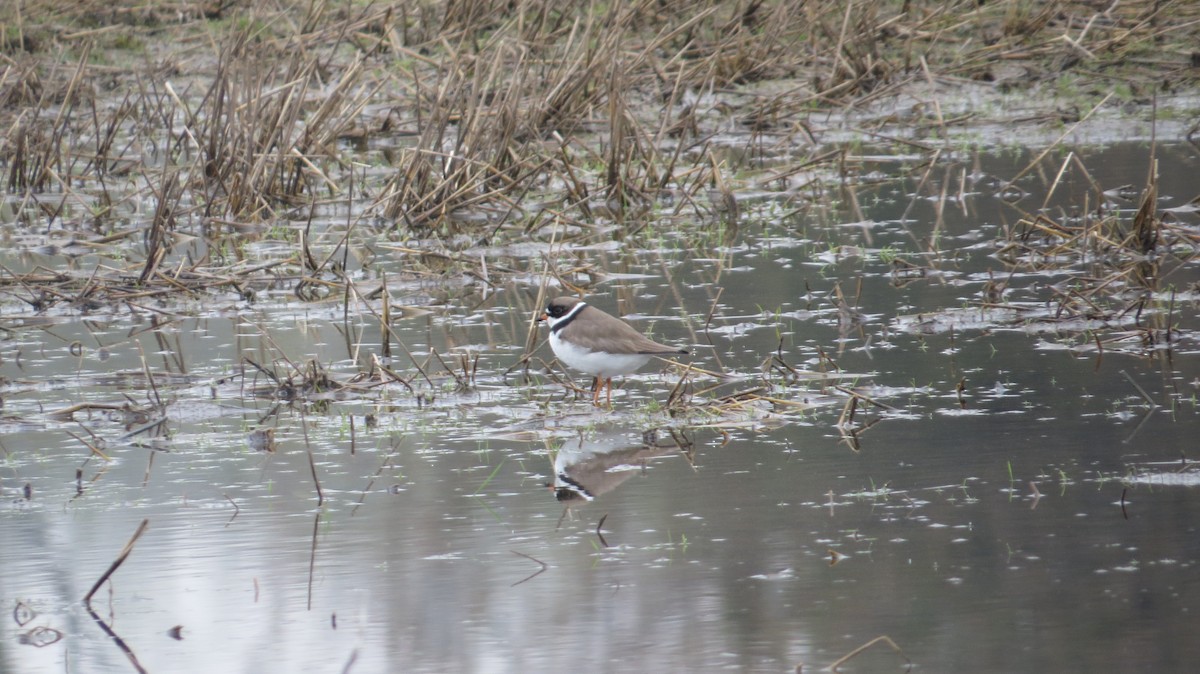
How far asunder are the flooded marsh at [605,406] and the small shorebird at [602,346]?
20 centimetres

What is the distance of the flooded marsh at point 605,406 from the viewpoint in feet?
13.7

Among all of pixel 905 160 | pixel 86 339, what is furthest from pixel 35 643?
pixel 905 160

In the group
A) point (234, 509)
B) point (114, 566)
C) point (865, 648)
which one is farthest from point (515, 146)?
point (865, 648)

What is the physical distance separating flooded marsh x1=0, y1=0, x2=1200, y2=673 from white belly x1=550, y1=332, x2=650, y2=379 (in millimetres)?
182

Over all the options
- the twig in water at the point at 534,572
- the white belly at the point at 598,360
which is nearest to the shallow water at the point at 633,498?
the twig in water at the point at 534,572

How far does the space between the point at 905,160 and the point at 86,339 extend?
721cm

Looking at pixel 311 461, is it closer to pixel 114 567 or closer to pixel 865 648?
pixel 114 567

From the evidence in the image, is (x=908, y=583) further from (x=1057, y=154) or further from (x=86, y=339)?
(x=1057, y=154)

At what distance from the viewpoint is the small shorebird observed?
626cm

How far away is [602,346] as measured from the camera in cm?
624

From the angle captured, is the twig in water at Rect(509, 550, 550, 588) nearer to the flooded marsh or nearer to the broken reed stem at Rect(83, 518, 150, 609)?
the flooded marsh

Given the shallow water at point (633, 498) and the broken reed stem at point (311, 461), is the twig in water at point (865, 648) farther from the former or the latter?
the broken reed stem at point (311, 461)

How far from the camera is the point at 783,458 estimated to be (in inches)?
219

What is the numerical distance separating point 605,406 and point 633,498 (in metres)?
1.25
